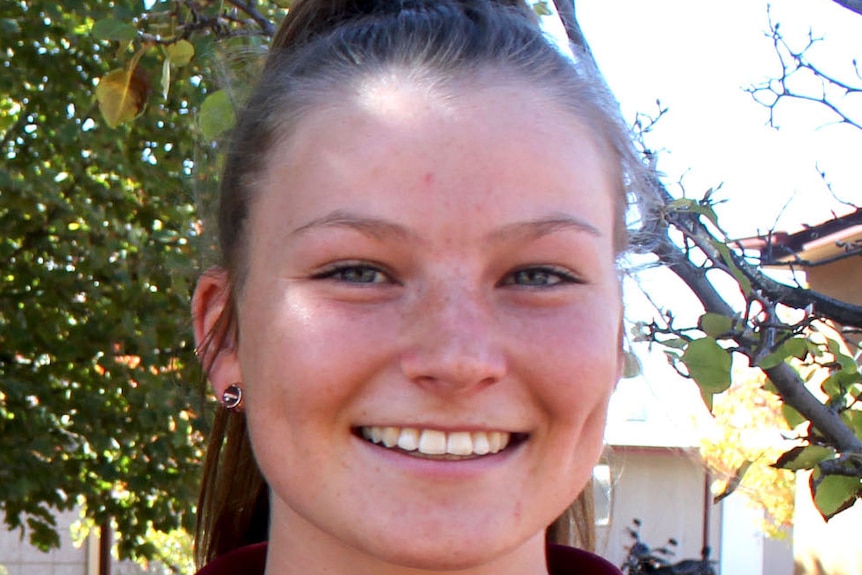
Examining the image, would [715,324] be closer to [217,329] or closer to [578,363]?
[578,363]

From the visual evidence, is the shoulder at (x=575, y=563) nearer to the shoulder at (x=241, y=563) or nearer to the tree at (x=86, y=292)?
the shoulder at (x=241, y=563)

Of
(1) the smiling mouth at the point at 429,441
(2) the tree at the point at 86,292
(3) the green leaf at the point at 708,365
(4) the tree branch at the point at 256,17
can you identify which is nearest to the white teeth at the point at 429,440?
(1) the smiling mouth at the point at 429,441

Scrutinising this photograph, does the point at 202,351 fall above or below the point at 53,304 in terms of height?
below

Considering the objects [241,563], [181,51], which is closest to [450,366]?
[241,563]

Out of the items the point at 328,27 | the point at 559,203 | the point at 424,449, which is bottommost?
A: the point at 424,449

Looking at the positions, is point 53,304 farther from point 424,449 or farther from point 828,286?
point 424,449

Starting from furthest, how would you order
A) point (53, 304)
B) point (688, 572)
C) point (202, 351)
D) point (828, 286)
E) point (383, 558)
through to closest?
point (828, 286) → point (53, 304) → point (688, 572) → point (202, 351) → point (383, 558)

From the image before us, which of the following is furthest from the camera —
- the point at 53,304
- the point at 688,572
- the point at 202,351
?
the point at 53,304

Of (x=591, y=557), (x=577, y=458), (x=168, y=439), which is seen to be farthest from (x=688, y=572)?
(x=168, y=439)

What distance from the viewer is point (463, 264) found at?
125 centimetres

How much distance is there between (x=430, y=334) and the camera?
4.01 feet

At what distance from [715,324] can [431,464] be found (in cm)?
59

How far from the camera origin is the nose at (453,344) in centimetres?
121

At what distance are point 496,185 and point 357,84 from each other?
25cm
